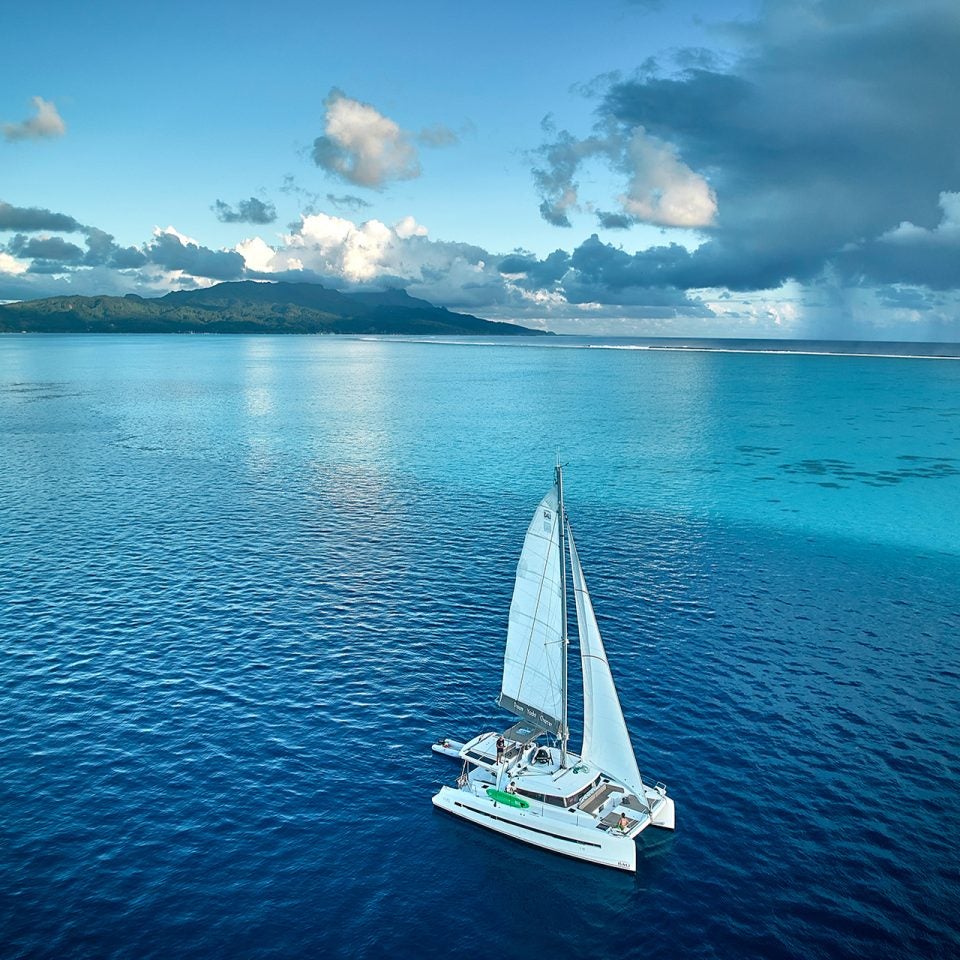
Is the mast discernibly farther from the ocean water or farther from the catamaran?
the ocean water

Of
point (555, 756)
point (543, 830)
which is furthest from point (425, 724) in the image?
point (543, 830)

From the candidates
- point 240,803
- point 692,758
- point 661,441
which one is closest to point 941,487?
point 661,441

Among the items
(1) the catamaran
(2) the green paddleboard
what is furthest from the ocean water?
(2) the green paddleboard

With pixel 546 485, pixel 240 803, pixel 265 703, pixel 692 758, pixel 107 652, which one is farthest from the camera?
pixel 546 485

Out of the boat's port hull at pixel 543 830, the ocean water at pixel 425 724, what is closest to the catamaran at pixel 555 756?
the boat's port hull at pixel 543 830

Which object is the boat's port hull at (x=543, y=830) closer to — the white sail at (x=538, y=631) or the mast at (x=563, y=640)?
the mast at (x=563, y=640)

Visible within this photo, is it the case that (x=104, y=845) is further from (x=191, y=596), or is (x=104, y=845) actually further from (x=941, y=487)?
(x=941, y=487)
